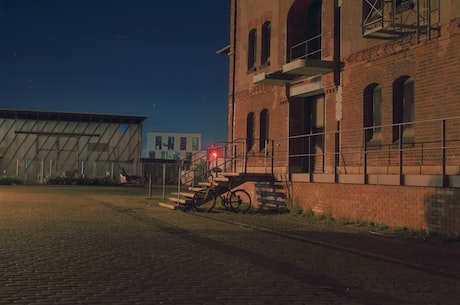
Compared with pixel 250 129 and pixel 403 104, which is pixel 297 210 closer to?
pixel 403 104

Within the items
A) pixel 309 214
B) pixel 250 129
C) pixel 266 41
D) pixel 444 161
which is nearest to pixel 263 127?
pixel 250 129

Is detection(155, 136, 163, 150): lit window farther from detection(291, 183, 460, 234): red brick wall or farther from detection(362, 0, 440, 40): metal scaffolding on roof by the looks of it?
detection(362, 0, 440, 40): metal scaffolding on roof

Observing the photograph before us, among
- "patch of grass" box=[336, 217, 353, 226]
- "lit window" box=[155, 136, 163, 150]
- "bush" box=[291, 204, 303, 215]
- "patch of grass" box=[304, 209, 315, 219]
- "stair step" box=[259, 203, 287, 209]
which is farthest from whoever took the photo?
"lit window" box=[155, 136, 163, 150]

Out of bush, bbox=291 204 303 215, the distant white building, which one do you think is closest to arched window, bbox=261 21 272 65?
bush, bbox=291 204 303 215

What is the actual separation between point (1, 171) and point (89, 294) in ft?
159

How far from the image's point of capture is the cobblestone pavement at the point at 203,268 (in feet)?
20.6

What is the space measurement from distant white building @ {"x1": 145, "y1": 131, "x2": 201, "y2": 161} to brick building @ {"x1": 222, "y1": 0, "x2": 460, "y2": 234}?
269 feet

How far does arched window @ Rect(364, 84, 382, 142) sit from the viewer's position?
15.7m

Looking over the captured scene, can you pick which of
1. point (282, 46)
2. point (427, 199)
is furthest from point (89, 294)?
point (282, 46)

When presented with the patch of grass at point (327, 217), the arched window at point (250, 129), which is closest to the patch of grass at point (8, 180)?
the arched window at point (250, 129)

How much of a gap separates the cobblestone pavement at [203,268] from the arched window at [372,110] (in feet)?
15.0

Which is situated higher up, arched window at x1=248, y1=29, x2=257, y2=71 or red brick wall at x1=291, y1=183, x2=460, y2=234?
arched window at x1=248, y1=29, x2=257, y2=71

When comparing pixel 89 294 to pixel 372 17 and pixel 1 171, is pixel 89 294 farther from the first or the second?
pixel 1 171

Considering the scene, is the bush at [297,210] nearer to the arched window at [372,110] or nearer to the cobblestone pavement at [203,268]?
the arched window at [372,110]
